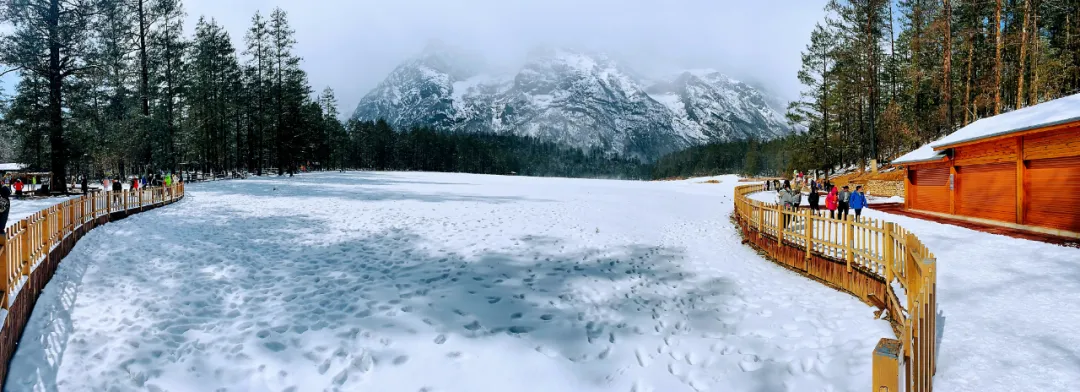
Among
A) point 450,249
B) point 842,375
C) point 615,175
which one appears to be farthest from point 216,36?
point 615,175

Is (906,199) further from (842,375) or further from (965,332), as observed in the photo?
(842,375)

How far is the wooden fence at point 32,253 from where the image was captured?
219 inches

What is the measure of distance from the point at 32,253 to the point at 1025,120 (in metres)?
24.1

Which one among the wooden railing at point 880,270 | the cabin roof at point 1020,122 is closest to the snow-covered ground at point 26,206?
the wooden railing at point 880,270

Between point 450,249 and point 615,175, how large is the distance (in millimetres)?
191822

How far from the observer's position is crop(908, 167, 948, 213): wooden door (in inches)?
752

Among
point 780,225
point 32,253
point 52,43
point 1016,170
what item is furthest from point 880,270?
point 52,43

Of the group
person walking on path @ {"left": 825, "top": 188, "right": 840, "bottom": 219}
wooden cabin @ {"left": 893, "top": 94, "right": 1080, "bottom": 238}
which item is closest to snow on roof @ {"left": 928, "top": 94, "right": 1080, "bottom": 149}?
wooden cabin @ {"left": 893, "top": 94, "right": 1080, "bottom": 238}

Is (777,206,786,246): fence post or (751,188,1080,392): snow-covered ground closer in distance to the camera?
(751,188,1080,392): snow-covered ground

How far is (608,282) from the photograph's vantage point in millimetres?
8977

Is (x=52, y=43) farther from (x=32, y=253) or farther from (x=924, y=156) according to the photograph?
(x=924, y=156)

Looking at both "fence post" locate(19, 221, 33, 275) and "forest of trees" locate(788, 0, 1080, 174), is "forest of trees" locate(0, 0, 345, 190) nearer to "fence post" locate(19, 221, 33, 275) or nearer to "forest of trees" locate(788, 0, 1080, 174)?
"fence post" locate(19, 221, 33, 275)

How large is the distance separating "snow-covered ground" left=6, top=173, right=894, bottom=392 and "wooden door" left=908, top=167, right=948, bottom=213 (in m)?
13.3

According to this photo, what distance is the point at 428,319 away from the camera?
6824 millimetres
